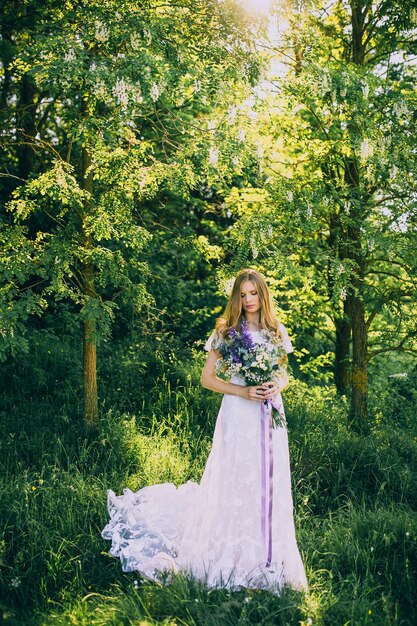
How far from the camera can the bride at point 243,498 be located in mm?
3887

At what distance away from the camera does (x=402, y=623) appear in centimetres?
345

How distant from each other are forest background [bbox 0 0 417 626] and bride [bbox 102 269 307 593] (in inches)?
7.9

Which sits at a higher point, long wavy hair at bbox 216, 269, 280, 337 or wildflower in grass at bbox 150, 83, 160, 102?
wildflower in grass at bbox 150, 83, 160, 102

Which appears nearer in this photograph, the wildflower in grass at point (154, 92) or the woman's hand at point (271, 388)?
the woman's hand at point (271, 388)

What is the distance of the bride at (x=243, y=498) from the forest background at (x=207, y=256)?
200mm

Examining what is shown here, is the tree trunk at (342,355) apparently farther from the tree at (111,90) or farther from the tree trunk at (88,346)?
the tree trunk at (88,346)

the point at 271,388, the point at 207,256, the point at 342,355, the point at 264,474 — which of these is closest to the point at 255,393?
the point at 271,388

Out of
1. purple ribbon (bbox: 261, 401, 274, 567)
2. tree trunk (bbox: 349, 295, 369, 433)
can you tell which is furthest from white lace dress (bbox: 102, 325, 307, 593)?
tree trunk (bbox: 349, 295, 369, 433)

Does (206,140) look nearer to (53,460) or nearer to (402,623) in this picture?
(53,460)

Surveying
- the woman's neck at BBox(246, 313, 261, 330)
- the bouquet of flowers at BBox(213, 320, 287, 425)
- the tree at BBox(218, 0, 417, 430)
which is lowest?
the bouquet of flowers at BBox(213, 320, 287, 425)

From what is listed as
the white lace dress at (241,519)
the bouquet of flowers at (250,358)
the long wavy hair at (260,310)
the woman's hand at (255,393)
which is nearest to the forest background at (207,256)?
the white lace dress at (241,519)

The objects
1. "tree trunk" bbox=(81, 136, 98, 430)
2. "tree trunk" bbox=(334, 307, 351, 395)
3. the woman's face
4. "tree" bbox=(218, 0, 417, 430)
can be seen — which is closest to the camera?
the woman's face

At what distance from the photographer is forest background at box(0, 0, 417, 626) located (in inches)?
157

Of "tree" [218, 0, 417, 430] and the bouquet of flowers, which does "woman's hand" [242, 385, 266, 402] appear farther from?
"tree" [218, 0, 417, 430]
